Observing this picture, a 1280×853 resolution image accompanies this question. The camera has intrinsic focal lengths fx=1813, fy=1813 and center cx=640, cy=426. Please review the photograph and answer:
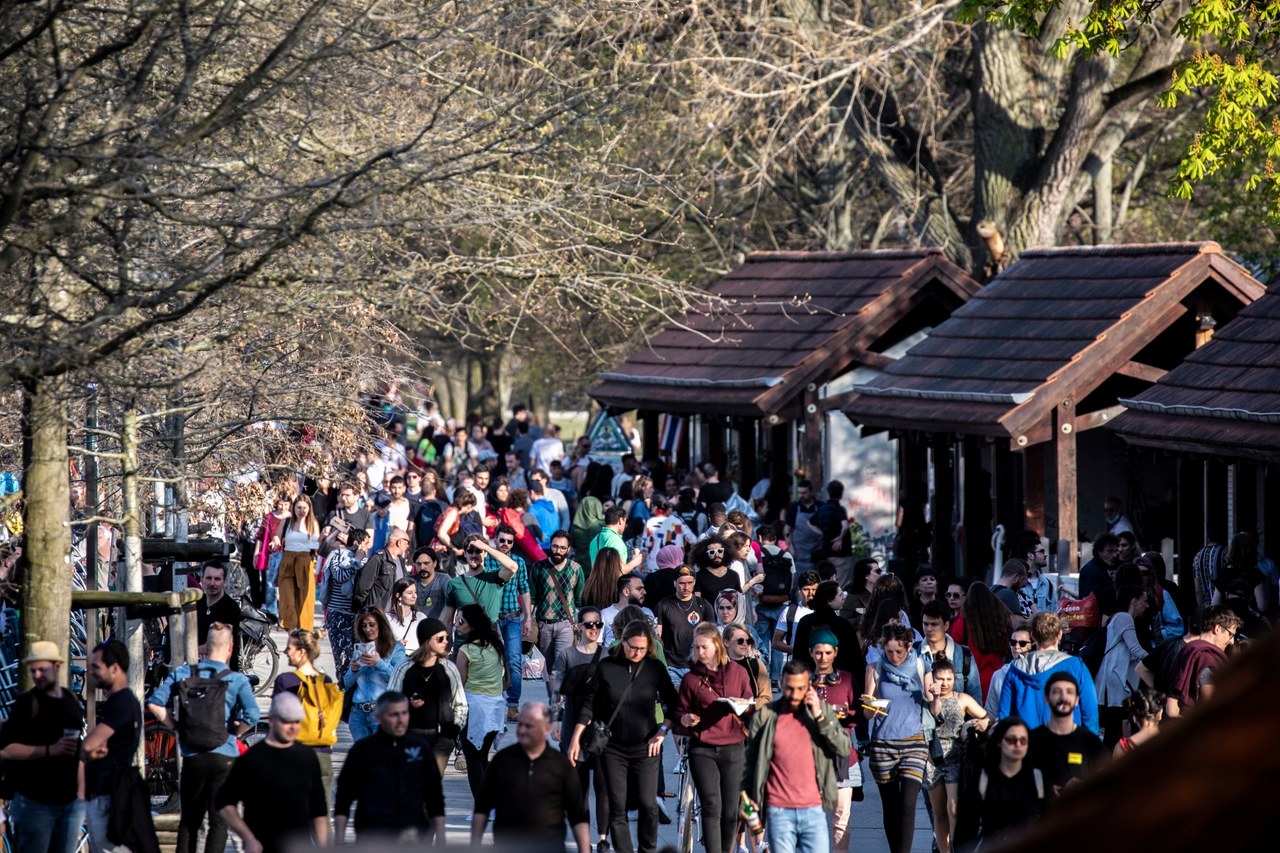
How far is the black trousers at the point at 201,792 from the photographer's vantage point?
10.4 meters

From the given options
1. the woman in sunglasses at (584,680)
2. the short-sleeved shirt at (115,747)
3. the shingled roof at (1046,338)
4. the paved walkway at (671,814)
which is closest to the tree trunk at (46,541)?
the short-sleeved shirt at (115,747)

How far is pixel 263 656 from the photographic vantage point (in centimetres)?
1806

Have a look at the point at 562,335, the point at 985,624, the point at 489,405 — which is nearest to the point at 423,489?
the point at 985,624

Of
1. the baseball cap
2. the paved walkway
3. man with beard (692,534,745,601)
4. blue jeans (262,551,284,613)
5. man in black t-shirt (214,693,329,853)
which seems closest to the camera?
man in black t-shirt (214,693,329,853)

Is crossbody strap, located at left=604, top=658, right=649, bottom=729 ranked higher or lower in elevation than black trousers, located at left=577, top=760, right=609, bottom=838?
higher

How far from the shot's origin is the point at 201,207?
450 inches

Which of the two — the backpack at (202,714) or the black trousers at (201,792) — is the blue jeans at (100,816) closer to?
the black trousers at (201,792)

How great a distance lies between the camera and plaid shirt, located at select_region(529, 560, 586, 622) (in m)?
15.2

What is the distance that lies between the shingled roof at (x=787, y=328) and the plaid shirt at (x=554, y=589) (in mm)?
8522

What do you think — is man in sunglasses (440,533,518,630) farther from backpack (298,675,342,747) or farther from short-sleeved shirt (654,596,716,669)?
backpack (298,675,342,747)

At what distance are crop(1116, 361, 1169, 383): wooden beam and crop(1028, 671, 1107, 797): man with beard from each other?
430 inches

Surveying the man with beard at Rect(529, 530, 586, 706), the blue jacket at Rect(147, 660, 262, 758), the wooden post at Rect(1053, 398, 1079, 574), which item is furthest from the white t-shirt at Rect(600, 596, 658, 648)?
the wooden post at Rect(1053, 398, 1079, 574)

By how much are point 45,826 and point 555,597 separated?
6.28 meters

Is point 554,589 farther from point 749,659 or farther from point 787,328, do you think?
point 787,328
